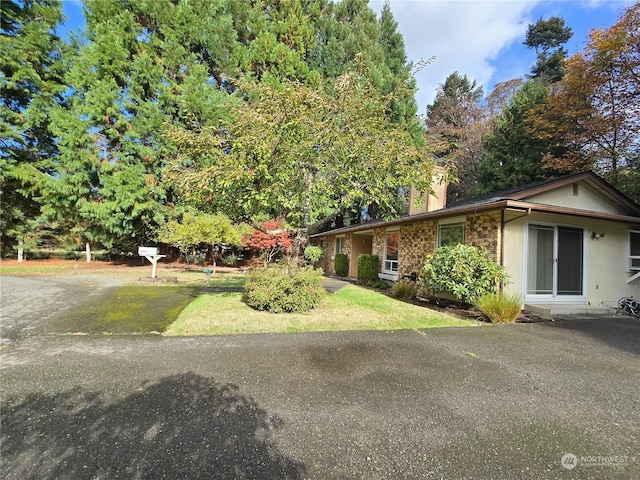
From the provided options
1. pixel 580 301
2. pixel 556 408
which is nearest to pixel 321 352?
pixel 556 408

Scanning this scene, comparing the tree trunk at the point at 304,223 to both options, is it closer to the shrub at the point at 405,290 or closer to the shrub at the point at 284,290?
the shrub at the point at 284,290

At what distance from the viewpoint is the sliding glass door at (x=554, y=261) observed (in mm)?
7582

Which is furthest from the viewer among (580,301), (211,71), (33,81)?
(211,71)

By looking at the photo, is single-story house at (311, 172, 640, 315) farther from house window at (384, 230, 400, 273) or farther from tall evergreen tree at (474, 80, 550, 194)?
tall evergreen tree at (474, 80, 550, 194)

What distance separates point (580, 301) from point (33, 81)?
88.7ft

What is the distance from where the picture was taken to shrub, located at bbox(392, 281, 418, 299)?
9156 mm

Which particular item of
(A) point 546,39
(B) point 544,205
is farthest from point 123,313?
(A) point 546,39

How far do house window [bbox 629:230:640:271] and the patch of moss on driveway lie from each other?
41.2 ft

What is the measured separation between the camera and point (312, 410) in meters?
2.62

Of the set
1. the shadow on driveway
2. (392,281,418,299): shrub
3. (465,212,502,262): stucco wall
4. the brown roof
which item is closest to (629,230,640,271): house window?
the brown roof

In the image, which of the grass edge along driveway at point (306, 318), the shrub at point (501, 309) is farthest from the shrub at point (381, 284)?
the shrub at point (501, 309)

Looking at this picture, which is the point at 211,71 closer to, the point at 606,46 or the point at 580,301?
the point at 606,46

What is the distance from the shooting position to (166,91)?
18.7 meters

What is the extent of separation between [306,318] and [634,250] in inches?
406
